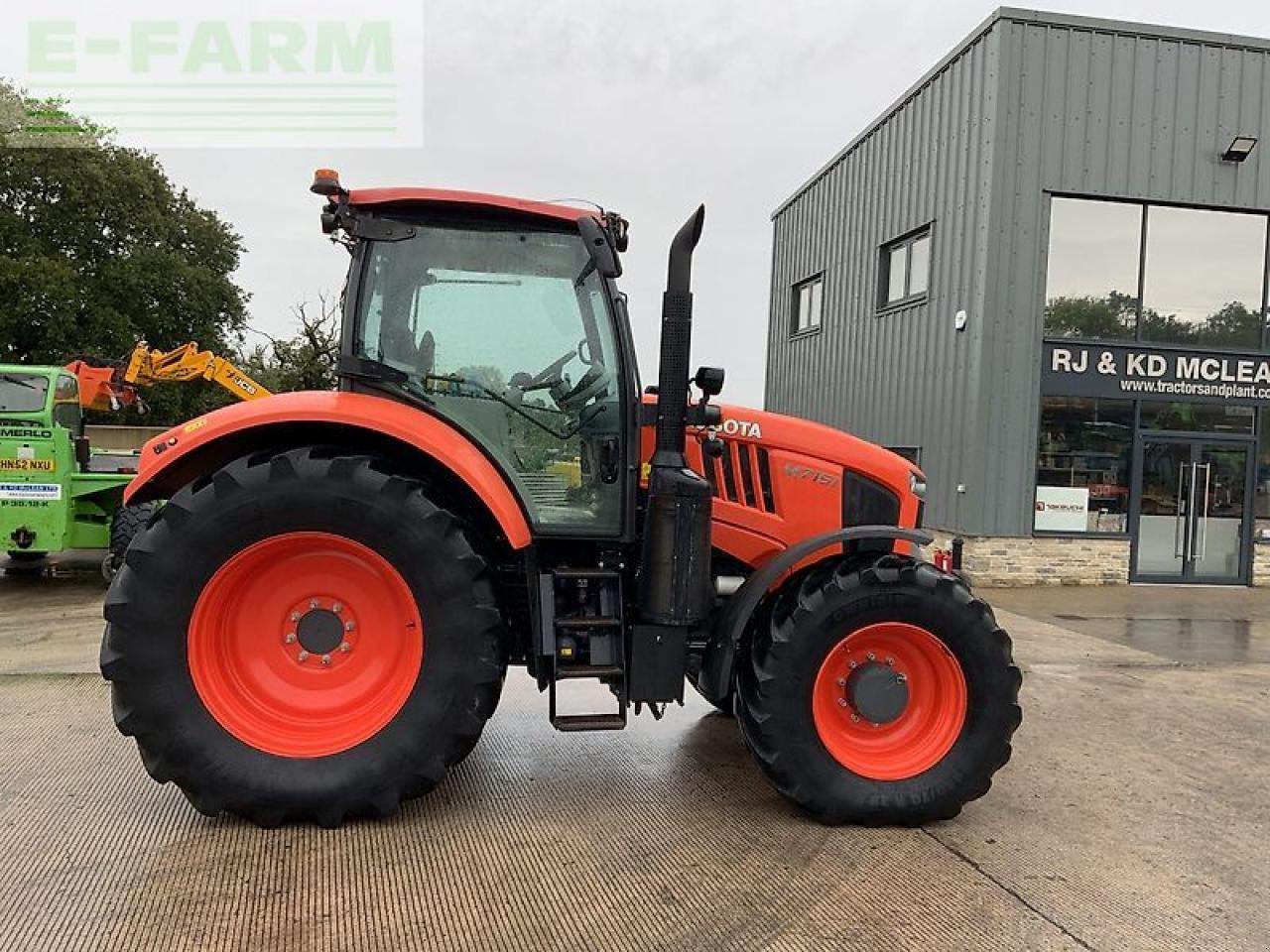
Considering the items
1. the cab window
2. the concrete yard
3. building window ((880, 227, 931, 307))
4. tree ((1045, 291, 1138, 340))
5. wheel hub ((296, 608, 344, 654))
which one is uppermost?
building window ((880, 227, 931, 307))

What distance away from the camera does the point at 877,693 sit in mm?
3695

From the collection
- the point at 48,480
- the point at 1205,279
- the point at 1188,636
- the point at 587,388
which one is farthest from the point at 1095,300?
the point at 48,480

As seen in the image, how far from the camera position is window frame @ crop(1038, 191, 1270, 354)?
10.7m

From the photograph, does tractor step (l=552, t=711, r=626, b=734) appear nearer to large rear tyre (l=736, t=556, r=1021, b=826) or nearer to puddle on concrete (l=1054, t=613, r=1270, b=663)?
large rear tyre (l=736, t=556, r=1021, b=826)

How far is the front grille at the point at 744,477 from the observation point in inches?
160

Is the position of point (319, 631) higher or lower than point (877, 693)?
higher

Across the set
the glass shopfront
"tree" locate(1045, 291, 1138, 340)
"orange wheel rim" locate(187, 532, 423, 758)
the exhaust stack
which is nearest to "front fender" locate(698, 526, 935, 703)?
the exhaust stack

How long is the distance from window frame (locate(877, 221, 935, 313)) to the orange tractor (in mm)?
9016

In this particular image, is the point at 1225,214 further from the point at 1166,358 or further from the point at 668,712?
the point at 668,712

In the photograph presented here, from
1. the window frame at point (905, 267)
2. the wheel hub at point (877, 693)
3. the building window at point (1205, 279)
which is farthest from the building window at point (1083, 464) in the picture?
the wheel hub at point (877, 693)

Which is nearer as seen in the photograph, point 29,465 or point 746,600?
point 746,600

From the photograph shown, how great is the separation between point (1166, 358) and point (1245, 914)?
9.49 m

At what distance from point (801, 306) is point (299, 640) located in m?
14.4

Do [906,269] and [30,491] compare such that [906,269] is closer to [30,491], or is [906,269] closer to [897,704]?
[897,704]
